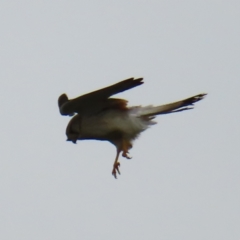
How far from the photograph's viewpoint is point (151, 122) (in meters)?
12.0

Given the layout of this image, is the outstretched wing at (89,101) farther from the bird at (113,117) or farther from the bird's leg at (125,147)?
the bird's leg at (125,147)

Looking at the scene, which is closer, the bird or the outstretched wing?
the outstretched wing

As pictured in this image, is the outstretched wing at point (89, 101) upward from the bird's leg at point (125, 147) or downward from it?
upward

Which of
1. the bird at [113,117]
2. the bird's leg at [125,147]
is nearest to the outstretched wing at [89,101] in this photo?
the bird at [113,117]

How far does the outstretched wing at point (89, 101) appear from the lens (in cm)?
1107

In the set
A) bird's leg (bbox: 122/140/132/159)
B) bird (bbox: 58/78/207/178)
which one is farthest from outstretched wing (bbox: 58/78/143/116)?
bird's leg (bbox: 122/140/132/159)

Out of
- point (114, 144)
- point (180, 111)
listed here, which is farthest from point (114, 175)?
point (180, 111)

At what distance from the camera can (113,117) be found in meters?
11.8

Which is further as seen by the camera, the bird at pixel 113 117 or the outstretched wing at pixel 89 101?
the bird at pixel 113 117

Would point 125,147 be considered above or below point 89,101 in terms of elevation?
below

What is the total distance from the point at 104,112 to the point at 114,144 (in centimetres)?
47

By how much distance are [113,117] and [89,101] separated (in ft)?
1.56

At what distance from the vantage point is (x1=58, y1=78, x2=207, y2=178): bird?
1161cm

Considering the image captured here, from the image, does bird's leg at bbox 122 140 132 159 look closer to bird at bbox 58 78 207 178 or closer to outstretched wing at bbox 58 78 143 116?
bird at bbox 58 78 207 178
